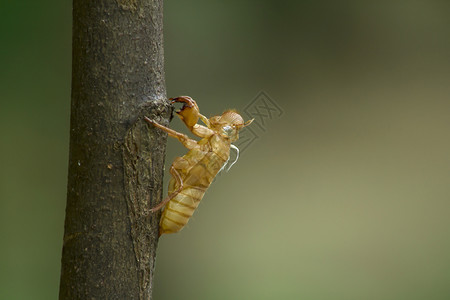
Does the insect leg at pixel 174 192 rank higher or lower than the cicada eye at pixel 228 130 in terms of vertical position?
lower

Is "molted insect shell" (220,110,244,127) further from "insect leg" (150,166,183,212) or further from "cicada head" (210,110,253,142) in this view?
"insect leg" (150,166,183,212)

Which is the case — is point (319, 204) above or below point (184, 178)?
below

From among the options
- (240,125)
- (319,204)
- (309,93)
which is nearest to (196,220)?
(319,204)

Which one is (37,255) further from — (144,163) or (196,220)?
(144,163)

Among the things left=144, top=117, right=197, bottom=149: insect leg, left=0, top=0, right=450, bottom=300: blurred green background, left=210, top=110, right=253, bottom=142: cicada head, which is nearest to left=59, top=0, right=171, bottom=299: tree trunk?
left=144, top=117, right=197, bottom=149: insect leg

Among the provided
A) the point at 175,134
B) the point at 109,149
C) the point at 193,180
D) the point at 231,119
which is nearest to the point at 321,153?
the point at 231,119

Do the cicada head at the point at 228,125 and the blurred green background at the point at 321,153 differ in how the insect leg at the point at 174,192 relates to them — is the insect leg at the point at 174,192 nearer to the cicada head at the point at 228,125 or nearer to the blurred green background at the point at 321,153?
the cicada head at the point at 228,125

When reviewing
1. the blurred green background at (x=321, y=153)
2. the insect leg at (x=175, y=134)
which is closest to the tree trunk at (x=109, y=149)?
the insect leg at (x=175, y=134)

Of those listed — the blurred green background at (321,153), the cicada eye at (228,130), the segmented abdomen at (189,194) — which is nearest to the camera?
the segmented abdomen at (189,194)
